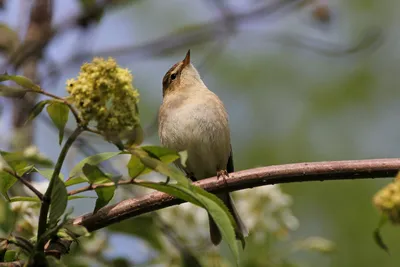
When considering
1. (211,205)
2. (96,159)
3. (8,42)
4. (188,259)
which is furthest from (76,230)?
(8,42)

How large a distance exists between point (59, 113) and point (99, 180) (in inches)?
8.5

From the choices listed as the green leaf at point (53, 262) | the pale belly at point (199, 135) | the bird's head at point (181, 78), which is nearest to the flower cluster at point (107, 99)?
the green leaf at point (53, 262)

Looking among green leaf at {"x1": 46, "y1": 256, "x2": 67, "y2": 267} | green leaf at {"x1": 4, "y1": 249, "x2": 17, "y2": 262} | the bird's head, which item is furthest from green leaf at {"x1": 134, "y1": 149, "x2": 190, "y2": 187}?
the bird's head

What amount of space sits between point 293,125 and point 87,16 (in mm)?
4800

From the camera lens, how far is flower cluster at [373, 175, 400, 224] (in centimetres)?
149

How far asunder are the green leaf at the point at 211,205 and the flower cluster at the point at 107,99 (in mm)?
243

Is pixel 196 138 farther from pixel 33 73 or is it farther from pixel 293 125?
pixel 293 125

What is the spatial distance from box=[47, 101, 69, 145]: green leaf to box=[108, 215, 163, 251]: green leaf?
1128 mm

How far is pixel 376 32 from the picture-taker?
4.61 metres

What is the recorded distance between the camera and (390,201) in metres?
1.50

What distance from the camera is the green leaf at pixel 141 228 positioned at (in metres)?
2.87

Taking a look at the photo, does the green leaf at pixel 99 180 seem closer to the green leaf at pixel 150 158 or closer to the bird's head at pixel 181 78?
the green leaf at pixel 150 158

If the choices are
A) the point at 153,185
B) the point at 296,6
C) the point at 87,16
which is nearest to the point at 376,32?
the point at 296,6

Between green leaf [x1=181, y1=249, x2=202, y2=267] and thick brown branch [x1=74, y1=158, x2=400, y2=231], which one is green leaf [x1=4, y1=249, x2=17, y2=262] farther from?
green leaf [x1=181, y1=249, x2=202, y2=267]
